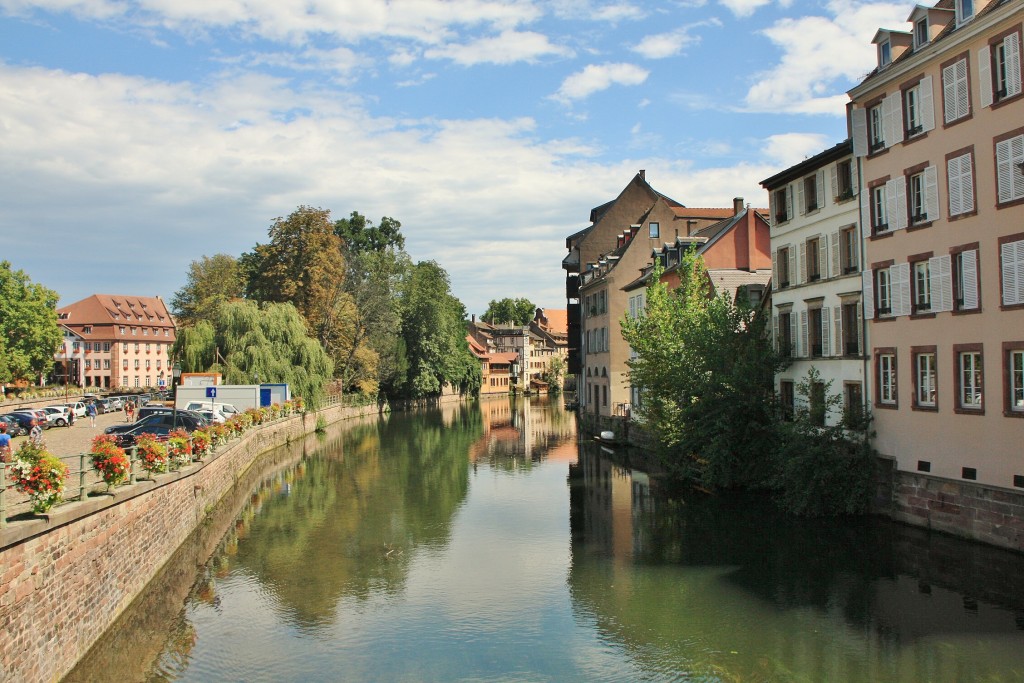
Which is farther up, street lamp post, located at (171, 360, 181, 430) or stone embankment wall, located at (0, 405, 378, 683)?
street lamp post, located at (171, 360, 181, 430)

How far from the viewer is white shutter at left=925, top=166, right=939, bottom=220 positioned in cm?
2330

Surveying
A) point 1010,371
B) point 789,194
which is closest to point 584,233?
point 789,194

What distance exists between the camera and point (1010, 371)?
20.8 m

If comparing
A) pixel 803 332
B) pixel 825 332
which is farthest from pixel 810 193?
pixel 825 332

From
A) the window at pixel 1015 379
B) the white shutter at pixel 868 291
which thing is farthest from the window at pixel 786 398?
the window at pixel 1015 379

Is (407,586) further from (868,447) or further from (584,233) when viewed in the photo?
(584,233)

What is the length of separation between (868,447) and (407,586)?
14.5m

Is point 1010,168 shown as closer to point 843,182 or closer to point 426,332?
point 843,182

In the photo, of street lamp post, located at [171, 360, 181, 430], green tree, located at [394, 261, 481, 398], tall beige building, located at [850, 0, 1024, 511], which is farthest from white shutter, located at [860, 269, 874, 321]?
green tree, located at [394, 261, 481, 398]

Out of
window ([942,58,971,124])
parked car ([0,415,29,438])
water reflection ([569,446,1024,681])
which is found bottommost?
water reflection ([569,446,1024,681])

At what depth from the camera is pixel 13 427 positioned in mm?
40969

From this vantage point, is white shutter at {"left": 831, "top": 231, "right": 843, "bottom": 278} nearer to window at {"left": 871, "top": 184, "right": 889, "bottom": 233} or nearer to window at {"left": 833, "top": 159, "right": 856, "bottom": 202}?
window at {"left": 833, "top": 159, "right": 856, "bottom": 202}

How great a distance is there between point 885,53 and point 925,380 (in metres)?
10.0

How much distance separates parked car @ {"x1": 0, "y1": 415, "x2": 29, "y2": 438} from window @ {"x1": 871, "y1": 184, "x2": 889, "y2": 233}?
37175 mm
